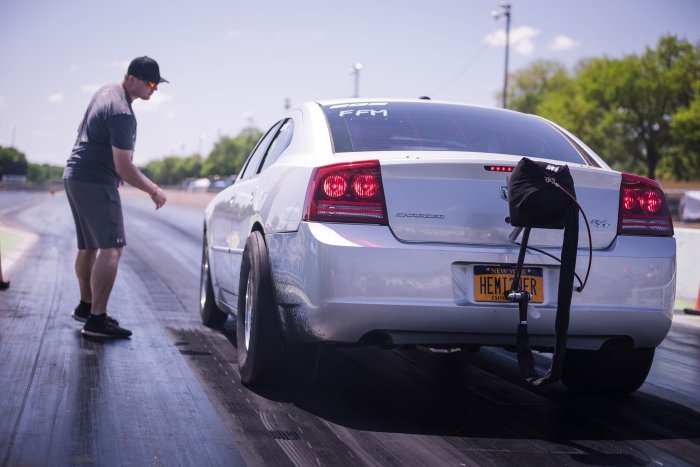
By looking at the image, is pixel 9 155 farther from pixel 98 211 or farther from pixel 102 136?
pixel 98 211

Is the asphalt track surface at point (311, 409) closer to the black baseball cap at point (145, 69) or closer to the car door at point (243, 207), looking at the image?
the car door at point (243, 207)

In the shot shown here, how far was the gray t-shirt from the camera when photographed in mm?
6621

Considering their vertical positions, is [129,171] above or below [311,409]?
above

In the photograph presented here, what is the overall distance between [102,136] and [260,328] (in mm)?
2675

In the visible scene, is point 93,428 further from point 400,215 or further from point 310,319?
point 400,215

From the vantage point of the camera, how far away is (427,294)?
4.27m

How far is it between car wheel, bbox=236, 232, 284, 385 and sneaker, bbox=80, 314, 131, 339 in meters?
1.81

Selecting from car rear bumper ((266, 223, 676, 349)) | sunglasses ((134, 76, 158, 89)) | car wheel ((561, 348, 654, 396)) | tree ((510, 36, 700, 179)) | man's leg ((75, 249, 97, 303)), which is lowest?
car wheel ((561, 348, 654, 396))

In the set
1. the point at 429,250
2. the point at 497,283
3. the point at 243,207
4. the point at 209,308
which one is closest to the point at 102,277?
the point at 209,308

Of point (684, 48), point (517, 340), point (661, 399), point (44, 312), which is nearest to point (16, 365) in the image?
point (44, 312)

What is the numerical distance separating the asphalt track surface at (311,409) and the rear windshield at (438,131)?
1335mm

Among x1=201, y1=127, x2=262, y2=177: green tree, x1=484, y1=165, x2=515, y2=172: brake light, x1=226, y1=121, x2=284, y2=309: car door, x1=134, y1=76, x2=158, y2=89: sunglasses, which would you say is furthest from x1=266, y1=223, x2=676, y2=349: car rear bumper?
x1=201, y1=127, x2=262, y2=177: green tree

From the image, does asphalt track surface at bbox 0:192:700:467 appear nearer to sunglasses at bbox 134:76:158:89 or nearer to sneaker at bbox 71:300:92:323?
sneaker at bbox 71:300:92:323

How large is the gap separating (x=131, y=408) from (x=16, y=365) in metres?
1.31
